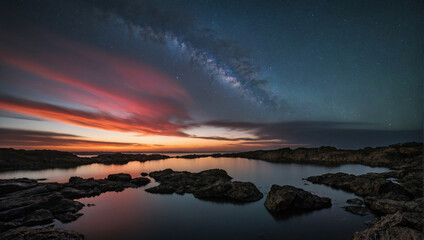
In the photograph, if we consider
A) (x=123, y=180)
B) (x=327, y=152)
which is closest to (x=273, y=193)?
(x=123, y=180)

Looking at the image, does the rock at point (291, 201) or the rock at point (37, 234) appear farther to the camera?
the rock at point (291, 201)

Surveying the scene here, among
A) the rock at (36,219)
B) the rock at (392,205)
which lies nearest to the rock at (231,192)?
the rock at (392,205)

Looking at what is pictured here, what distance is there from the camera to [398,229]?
12352mm

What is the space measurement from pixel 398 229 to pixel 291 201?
41.7 ft

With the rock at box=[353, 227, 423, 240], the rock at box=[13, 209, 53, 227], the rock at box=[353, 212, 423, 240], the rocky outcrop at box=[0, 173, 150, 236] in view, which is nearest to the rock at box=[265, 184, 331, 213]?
the rock at box=[353, 212, 423, 240]

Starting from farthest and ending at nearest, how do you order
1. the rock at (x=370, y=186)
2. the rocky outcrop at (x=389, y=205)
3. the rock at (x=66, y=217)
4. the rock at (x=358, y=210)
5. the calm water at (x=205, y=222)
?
the rock at (x=370, y=186)
the rock at (x=358, y=210)
the rock at (x=66, y=217)
the calm water at (x=205, y=222)
the rocky outcrop at (x=389, y=205)

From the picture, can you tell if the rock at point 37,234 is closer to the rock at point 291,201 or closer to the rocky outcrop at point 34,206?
the rocky outcrop at point 34,206

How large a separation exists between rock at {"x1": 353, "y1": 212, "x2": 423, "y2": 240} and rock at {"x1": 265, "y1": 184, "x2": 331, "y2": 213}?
33.0 ft

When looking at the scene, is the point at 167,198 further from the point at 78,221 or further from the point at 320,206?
the point at 320,206

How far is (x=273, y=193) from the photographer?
26516 millimetres

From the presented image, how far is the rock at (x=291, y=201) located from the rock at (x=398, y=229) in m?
10.1

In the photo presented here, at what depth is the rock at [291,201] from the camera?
24.3 meters

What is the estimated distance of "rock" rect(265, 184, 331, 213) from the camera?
956 inches

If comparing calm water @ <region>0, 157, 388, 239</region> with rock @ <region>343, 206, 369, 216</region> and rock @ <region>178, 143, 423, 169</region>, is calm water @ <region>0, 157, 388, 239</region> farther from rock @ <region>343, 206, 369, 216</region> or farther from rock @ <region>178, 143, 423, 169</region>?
rock @ <region>178, 143, 423, 169</region>
